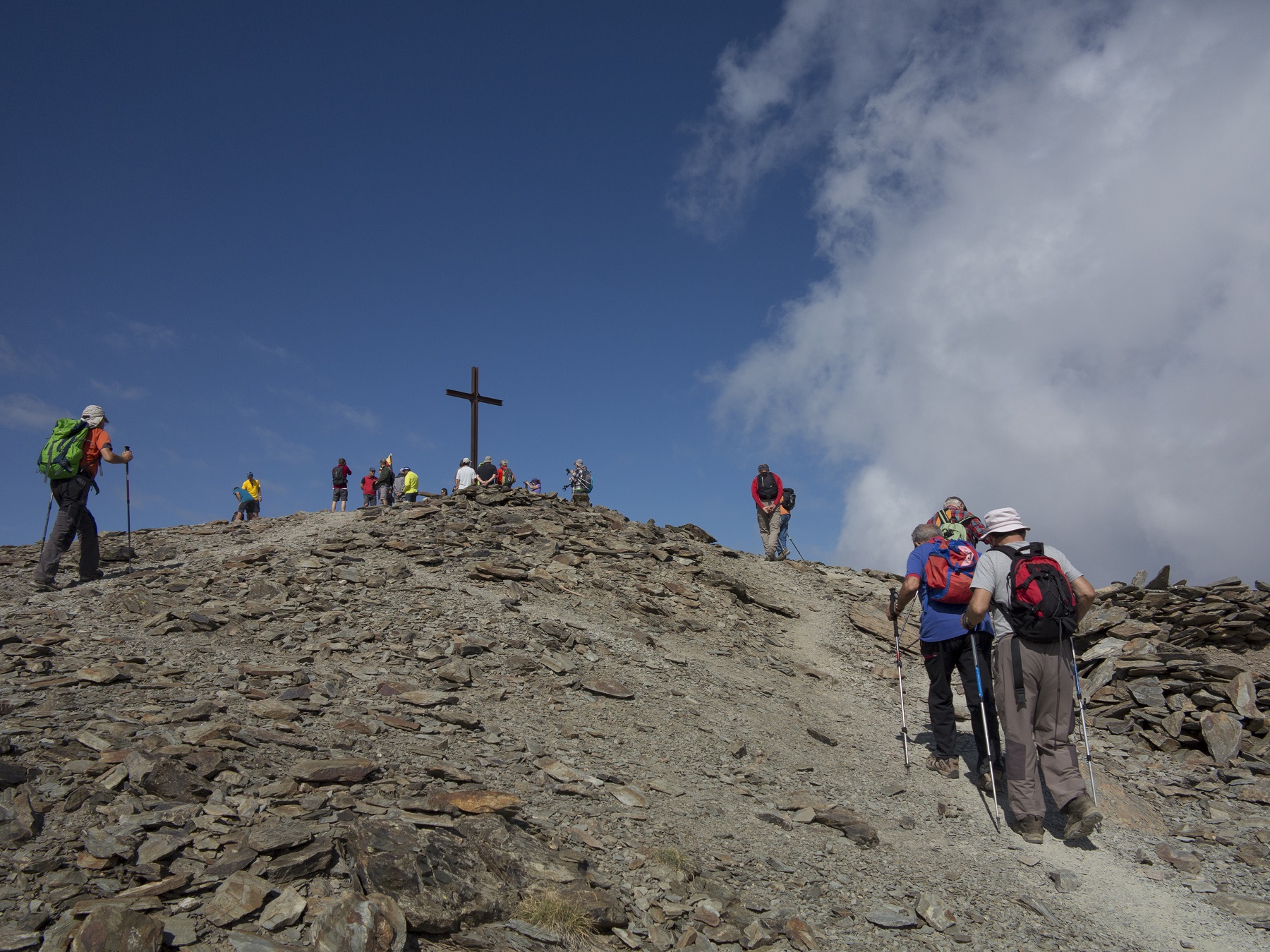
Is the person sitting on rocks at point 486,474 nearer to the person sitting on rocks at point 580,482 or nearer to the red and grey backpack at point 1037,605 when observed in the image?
the person sitting on rocks at point 580,482

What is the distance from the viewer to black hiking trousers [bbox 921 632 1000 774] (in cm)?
782

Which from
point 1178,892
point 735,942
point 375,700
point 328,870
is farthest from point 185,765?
point 1178,892

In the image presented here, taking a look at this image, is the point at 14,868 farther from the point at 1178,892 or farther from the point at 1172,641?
the point at 1172,641

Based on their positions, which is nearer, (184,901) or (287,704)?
(184,901)

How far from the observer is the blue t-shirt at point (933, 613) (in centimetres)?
785

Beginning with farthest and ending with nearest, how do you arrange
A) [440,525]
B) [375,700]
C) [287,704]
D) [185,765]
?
[440,525]
[375,700]
[287,704]
[185,765]

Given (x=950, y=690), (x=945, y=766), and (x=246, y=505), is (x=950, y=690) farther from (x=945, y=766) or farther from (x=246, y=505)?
(x=246, y=505)

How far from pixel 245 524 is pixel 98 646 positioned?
13.0 meters

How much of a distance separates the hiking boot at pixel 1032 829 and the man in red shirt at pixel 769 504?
13188 millimetres

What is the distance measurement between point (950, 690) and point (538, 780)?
4523 mm

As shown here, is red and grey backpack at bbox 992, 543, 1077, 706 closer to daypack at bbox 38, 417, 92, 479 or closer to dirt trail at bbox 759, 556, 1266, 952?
dirt trail at bbox 759, 556, 1266, 952

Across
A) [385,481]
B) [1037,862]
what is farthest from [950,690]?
[385,481]

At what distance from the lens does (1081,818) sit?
21.1ft

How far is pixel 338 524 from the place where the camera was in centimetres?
1850
